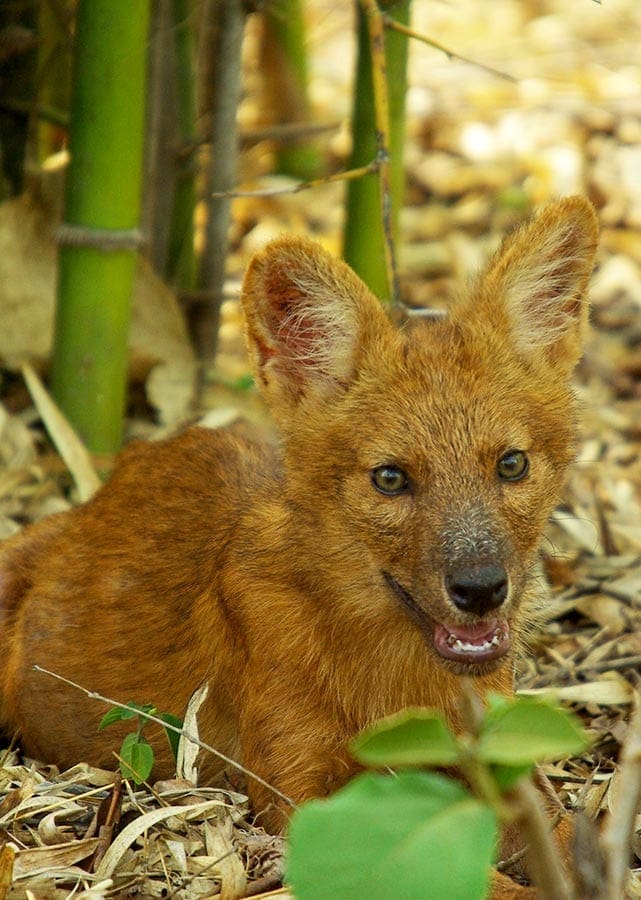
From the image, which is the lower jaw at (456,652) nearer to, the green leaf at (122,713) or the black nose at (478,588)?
the black nose at (478,588)

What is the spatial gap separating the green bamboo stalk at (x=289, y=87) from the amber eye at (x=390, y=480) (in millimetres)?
5646

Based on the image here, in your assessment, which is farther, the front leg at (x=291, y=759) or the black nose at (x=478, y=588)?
the front leg at (x=291, y=759)

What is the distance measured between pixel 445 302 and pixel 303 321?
153 inches

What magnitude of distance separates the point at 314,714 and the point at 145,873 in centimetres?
71

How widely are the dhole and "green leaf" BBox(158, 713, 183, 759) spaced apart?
0.17m

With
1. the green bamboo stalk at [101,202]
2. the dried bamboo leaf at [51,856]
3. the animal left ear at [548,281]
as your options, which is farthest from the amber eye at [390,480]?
the green bamboo stalk at [101,202]

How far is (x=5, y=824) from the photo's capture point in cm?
372

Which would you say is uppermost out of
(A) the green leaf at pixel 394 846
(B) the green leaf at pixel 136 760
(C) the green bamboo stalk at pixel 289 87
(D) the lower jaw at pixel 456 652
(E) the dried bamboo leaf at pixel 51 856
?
(C) the green bamboo stalk at pixel 289 87

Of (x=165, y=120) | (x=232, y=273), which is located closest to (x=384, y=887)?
(x=165, y=120)

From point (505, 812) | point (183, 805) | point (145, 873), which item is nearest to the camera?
point (505, 812)

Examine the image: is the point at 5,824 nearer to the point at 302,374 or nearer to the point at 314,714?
the point at 314,714

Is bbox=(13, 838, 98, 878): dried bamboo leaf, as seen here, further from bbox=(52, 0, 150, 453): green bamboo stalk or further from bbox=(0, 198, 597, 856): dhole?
bbox=(52, 0, 150, 453): green bamboo stalk

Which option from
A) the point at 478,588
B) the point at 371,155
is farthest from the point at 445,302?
the point at 478,588

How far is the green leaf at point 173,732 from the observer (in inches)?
159
